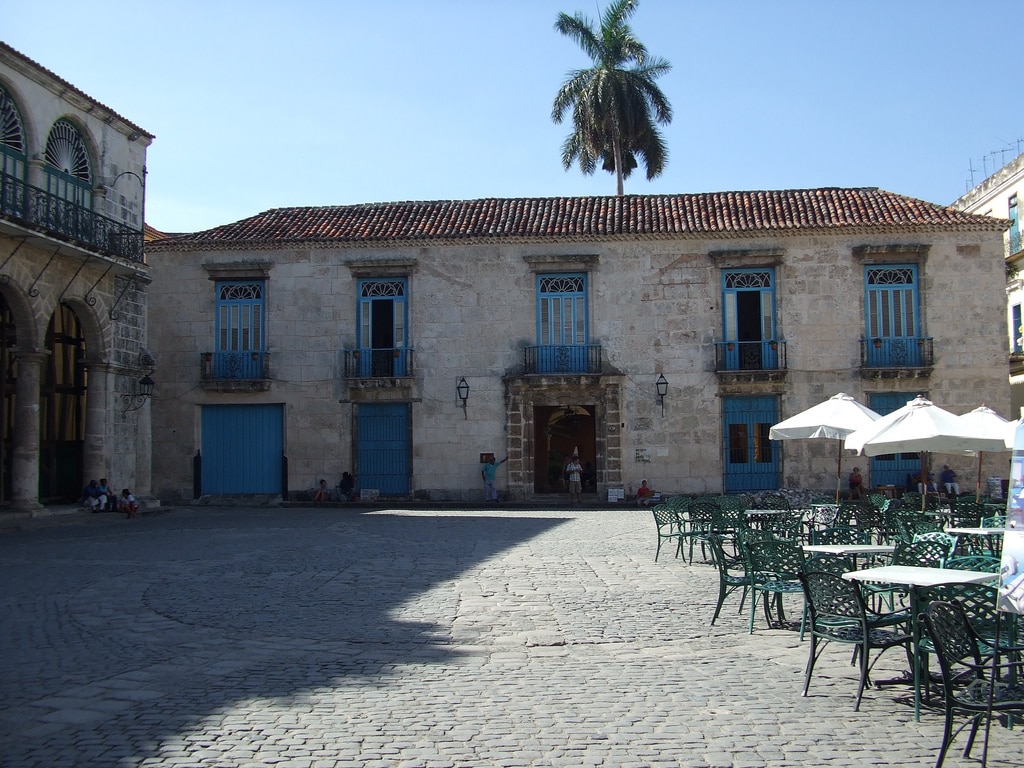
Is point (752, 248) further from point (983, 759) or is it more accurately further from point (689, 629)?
point (983, 759)

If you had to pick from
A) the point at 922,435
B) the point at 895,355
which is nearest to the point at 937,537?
the point at 922,435

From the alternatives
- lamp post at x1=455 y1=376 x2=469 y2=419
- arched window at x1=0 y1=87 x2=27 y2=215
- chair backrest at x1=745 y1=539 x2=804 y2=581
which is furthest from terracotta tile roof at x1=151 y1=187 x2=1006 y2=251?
chair backrest at x1=745 y1=539 x2=804 y2=581

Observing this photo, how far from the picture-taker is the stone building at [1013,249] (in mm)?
30219

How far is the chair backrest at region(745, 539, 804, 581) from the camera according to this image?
7773 mm

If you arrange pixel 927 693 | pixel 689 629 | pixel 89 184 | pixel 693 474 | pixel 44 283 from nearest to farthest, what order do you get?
1. pixel 927 693
2. pixel 689 629
3. pixel 44 283
4. pixel 89 184
5. pixel 693 474

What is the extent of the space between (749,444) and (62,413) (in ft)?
57.0

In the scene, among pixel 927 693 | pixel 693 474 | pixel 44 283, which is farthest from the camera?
pixel 693 474

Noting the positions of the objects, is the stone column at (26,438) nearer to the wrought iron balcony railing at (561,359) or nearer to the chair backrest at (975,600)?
the wrought iron balcony railing at (561,359)

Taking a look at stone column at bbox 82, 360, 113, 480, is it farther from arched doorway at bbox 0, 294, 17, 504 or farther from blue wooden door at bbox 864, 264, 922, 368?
blue wooden door at bbox 864, 264, 922, 368

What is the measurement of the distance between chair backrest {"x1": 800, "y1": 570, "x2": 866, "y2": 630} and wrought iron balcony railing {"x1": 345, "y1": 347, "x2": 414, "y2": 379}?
20.5m

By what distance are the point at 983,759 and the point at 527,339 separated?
2166 centimetres

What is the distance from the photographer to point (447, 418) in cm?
2583

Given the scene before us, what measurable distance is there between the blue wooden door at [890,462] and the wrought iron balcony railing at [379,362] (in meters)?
12.4

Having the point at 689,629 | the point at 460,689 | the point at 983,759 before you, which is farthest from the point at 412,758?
the point at 689,629
